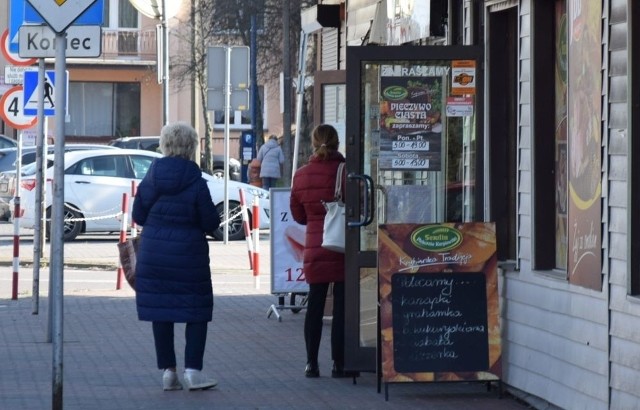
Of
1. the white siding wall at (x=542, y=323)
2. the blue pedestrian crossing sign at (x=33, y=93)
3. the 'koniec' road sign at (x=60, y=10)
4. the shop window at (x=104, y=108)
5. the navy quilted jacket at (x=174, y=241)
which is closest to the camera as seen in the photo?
the white siding wall at (x=542, y=323)

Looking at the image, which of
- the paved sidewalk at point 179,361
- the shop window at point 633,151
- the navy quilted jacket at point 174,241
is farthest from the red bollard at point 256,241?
the shop window at point 633,151

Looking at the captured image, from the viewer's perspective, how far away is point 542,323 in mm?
8859

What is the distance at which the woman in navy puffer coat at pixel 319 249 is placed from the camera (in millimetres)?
10203

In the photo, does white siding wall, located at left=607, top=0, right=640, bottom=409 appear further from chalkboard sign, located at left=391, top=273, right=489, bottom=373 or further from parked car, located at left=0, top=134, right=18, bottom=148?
parked car, located at left=0, top=134, right=18, bottom=148

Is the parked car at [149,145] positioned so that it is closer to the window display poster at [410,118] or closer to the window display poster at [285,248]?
the window display poster at [285,248]

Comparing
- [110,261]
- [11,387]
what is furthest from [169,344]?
[110,261]

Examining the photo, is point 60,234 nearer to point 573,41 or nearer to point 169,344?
point 169,344

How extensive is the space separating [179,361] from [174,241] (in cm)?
212

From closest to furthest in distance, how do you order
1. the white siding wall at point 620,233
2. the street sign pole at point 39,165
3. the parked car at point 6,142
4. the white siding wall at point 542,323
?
the white siding wall at point 620,233
the white siding wall at point 542,323
the street sign pole at point 39,165
the parked car at point 6,142

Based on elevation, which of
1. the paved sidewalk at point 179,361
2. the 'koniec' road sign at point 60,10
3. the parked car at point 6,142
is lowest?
the paved sidewalk at point 179,361

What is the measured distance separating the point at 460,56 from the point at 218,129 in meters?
45.2

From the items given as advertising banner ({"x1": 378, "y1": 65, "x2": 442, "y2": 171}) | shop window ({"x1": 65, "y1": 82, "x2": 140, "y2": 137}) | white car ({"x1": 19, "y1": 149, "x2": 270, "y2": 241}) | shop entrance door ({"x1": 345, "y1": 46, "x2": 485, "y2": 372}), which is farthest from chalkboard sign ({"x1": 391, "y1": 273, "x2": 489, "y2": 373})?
shop window ({"x1": 65, "y1": 82, "x2": 140, "y2": 137})

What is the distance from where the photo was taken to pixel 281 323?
1387cm

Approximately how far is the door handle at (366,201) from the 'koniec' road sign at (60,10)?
2203 millimetres
